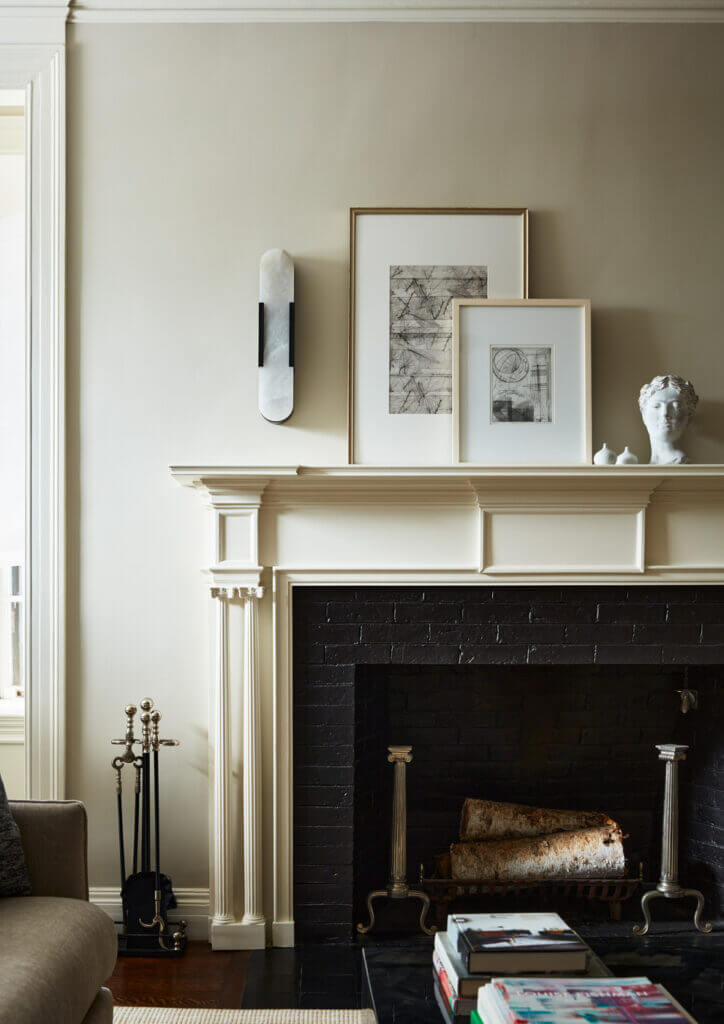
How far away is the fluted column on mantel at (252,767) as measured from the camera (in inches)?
99.5

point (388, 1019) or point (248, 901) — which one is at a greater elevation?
point (388, 1019)

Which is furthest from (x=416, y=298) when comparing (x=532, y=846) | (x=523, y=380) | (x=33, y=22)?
(x=532, y=846)

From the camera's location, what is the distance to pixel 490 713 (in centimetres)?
283

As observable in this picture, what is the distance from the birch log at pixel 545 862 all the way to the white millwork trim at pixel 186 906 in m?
0.76

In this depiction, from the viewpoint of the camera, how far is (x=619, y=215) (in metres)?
2.70

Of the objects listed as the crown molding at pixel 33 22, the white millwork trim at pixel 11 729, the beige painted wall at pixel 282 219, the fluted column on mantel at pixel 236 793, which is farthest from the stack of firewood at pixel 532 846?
the crown molding at pixel 33 22

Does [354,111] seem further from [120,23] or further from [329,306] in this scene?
[120,23]

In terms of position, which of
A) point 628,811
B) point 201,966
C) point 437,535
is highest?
point 437,535

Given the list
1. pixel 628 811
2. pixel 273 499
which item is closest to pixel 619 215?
pixel 273 499

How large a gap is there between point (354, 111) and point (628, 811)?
2.38 metres

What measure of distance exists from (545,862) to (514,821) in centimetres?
15

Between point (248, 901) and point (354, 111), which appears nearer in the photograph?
point (248, 901)

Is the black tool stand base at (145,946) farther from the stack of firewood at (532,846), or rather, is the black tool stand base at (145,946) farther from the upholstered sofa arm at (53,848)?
the stack of firewood at (532,846)

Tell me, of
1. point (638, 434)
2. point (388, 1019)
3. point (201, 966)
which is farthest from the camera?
point (638, 434)
